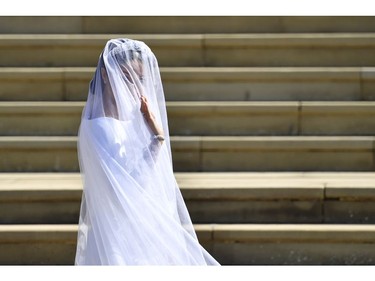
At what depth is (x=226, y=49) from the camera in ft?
29.2

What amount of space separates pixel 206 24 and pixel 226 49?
48 cm

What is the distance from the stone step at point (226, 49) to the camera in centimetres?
884

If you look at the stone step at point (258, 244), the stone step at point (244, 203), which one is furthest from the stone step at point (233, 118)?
the stone step at point (258, 244)

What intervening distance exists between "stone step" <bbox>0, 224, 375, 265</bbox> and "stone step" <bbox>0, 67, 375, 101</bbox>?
2.08 m

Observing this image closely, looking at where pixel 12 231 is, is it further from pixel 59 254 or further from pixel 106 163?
pixel 106 163

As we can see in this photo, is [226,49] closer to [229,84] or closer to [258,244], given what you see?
[229,84]

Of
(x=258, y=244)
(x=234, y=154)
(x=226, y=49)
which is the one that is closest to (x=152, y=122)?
(x=258, y=244)

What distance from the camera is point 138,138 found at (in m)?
5.55

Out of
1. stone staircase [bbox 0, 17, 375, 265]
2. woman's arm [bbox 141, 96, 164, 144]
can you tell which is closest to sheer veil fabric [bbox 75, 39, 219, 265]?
woman's arm [bbox 141, 96, 164, 144]

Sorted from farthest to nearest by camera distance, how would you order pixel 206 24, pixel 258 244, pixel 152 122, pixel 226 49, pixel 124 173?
pixel 206 24 < pixel 226 49 < pixel 258 244 < pixel 152 122 < pixel 124 173

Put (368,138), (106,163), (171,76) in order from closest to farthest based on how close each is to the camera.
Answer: (106,163)
(368,138)
(171,76)
